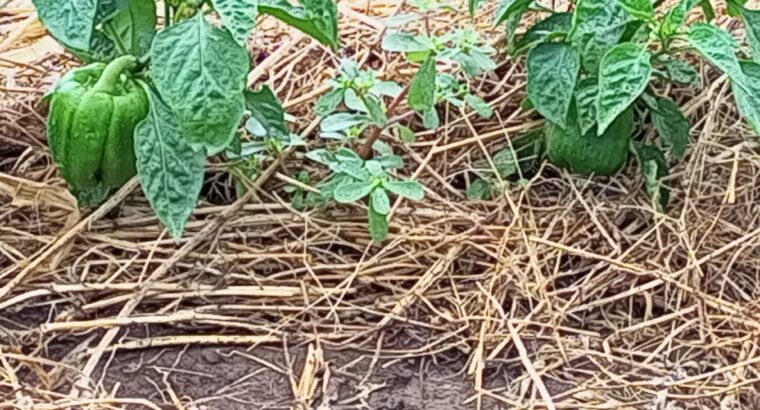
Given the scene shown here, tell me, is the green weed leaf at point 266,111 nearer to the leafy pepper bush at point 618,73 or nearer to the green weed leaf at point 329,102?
the green weed leaf at point 329,102

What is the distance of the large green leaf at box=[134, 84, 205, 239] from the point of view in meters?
1.13

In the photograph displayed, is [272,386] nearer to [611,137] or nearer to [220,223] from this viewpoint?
[220,223]

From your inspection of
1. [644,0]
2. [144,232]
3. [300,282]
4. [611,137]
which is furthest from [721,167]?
[144,232]

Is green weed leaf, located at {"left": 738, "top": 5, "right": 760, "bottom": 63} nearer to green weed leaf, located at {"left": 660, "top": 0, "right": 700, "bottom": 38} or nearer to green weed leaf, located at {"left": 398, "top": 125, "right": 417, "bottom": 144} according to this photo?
green weed leaf, located at {"left": 660, "top": 0, "right": 700, "bottom": 38}

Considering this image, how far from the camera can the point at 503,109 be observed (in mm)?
1454

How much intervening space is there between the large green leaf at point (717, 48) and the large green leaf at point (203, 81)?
0.48 metres

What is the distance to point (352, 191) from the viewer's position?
47.4 inches

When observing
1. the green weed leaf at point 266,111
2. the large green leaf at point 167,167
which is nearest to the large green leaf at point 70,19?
the large green leaf at point 167,167

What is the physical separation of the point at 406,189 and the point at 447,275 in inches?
4.4

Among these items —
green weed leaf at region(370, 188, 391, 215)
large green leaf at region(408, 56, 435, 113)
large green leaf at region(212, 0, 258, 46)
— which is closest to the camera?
large green leaf at region(212, 0, 258, 46)

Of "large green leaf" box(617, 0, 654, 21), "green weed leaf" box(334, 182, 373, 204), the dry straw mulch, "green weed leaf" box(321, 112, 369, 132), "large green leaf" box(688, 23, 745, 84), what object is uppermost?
"large green leaf" box(617, 0, 654, 21)

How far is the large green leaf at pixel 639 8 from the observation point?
1189 millimetres

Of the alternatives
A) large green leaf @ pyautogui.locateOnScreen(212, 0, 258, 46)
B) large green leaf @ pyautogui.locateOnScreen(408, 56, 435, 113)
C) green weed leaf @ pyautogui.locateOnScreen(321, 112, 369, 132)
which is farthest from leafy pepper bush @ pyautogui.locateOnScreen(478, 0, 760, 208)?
large green leaf @ pyautogui.locateOnScreen(212, 0, 258, 46)

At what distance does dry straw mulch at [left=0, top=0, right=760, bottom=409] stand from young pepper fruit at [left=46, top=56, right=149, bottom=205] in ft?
0.27
